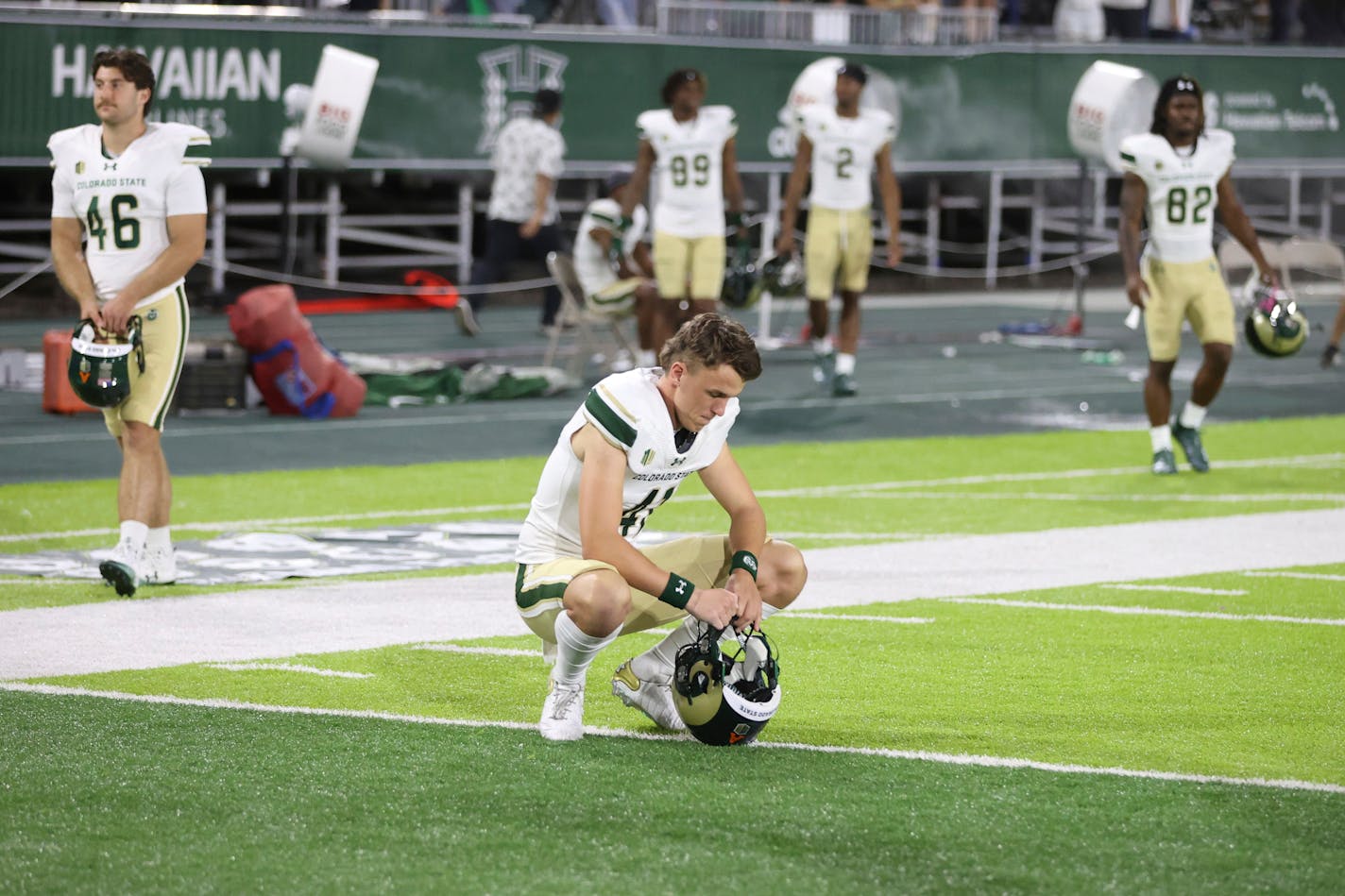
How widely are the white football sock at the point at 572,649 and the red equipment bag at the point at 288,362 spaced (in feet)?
27.4

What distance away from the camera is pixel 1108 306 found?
23.3m

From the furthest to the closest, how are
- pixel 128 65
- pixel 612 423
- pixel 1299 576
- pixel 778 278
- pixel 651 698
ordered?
pixel 778 278, pixel 1299 576, pixel 128 65, pixel 651 698, pixel 612 423

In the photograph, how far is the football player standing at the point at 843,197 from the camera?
611 inches

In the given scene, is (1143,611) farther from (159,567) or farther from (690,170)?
(690,170)

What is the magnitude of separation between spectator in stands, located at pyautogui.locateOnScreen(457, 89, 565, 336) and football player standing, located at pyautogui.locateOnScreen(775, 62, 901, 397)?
352 centimetres

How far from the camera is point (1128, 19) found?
25156 millimetres

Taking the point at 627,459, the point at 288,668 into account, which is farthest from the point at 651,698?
the point at 288,668

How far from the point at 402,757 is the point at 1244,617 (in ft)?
12.4

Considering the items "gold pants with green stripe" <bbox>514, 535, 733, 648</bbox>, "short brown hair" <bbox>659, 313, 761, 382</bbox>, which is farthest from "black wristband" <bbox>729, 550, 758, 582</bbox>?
"short brown hair" <bbox>659, 313, 761, 382</bbox>

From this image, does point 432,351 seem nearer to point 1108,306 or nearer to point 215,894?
point 1108,306

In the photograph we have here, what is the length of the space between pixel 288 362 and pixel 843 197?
428 cm

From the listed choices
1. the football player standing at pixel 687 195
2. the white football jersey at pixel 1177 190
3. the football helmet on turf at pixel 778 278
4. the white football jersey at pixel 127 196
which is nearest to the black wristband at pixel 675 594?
the white football jersey at pixel 127 196

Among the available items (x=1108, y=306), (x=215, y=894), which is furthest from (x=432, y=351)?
(x=215, y=894)

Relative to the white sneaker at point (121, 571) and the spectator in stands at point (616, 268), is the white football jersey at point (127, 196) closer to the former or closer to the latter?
the white sneaker at point (121, 571)
